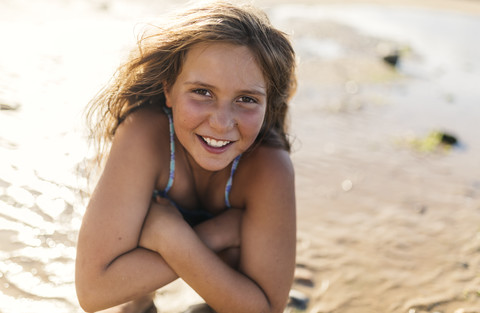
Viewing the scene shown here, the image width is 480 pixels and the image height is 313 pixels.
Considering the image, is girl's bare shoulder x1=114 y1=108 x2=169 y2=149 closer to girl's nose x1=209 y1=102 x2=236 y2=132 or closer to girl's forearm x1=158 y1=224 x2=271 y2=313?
girl's nose x1=209 y1=102 x2=236 y2=132

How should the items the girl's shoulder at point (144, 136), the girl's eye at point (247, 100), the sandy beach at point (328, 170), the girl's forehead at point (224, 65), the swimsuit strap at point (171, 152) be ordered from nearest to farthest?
the girl's forehead at point (224, 65)
the girl's eye at point (247, 100)
the girl's shoulder at point (144, 136)
the swimsuit strap at point (171, 152)
the sandy beach at point (328, 170)

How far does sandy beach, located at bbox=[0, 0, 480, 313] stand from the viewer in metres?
2.91

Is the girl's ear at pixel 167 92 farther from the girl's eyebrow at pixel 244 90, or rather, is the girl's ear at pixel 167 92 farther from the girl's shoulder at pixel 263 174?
the girl's shoulder at pixel 263 174

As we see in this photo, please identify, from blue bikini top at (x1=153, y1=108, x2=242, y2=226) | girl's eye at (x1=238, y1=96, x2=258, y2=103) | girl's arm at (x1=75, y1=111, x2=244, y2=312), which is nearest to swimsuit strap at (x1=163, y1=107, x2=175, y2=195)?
blue bikini top at (x1=153, y1=108, x2=242, y2=226)

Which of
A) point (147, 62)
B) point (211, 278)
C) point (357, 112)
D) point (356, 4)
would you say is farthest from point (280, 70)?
point (356, 4)

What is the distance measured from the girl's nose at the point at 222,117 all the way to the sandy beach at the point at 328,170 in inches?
35.8

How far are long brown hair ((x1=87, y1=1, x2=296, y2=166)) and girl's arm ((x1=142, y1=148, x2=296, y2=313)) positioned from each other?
248 millimetres

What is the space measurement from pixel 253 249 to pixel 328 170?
7.98 feet

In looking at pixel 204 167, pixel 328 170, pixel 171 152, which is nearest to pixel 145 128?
pixel 171 152

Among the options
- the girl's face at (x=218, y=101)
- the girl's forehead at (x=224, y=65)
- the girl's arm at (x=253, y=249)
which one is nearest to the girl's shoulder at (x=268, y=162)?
the girl's arm at (x=253, y=249)

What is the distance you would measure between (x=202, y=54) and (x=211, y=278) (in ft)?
3.35

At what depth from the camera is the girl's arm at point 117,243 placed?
2236mm

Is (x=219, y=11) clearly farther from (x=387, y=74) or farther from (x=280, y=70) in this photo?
(x=387, y=74)

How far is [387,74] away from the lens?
8.57 metres
